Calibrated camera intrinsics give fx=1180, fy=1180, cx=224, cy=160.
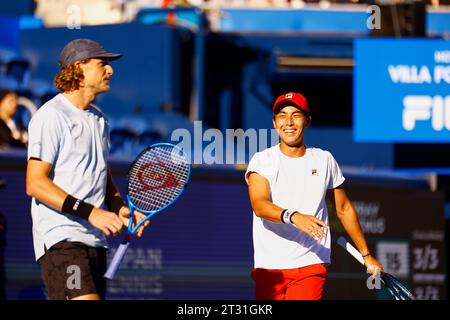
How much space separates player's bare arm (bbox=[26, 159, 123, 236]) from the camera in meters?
6.55

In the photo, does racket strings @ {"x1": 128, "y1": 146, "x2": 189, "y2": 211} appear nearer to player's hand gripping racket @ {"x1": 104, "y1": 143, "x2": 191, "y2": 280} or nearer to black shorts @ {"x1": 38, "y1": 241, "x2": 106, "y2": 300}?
player's hand gripping racket @ {"x1": 104, "y1": 143, "x2": 191, "y2": 280}

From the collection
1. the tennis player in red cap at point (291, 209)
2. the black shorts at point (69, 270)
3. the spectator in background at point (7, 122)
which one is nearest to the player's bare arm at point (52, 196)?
the black shorts at point (69, 270)

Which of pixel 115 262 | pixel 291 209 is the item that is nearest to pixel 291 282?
pixel 291 209

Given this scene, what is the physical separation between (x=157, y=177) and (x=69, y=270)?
1031 millimetres

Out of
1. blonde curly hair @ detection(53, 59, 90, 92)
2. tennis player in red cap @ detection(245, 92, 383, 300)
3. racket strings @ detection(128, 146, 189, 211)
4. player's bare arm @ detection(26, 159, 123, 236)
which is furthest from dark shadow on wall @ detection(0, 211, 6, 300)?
player's bare arm @ detection(26, 159, 123, 236)

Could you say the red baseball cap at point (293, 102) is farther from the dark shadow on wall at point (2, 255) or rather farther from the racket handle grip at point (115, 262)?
the dark shadow on wall at point (2, 255)

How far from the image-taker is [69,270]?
6758mm

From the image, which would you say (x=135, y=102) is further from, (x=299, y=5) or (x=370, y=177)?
(x=370, y=177)

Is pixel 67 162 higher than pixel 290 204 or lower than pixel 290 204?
higher

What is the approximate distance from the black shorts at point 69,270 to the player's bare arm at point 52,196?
28cm

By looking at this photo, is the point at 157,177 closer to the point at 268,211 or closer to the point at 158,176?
the point at 158,176

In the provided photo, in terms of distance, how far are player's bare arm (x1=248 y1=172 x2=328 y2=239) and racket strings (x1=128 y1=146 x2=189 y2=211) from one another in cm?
46

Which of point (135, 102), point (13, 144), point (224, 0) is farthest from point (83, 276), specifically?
point (224, 0)

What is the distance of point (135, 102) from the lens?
60.0 feet
